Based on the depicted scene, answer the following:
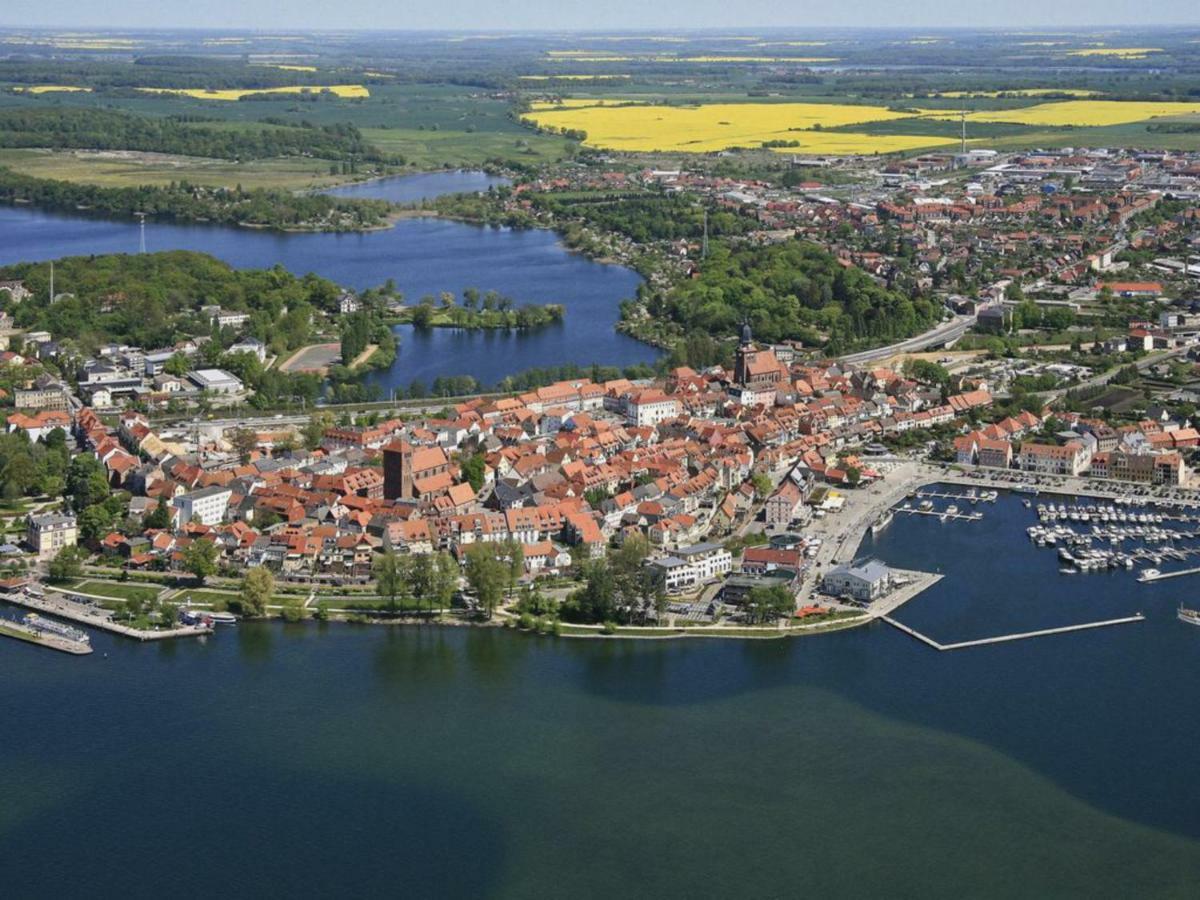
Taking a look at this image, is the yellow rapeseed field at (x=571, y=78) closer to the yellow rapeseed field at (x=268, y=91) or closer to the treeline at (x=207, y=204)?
the yellow rapeseed field at (x=268, y=91)

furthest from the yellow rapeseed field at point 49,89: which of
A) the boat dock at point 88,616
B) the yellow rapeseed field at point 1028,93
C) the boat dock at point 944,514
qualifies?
the boat dock at point 944,514

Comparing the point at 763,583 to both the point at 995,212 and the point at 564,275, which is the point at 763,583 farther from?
the point at 995,212

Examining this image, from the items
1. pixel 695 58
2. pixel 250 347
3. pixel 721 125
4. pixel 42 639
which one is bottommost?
pixel 42 639

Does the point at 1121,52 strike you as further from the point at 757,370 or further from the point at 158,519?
the point at 158,519

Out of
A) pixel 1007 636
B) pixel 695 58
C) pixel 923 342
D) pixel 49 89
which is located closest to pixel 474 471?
pixel 1007 636

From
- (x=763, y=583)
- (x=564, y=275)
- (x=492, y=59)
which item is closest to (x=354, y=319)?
(x=564, y=275)

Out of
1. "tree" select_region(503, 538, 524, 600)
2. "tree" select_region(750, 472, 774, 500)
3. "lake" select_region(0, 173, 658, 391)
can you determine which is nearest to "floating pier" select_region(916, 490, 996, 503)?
"tree" select_region(750, 472, 774, 500)
